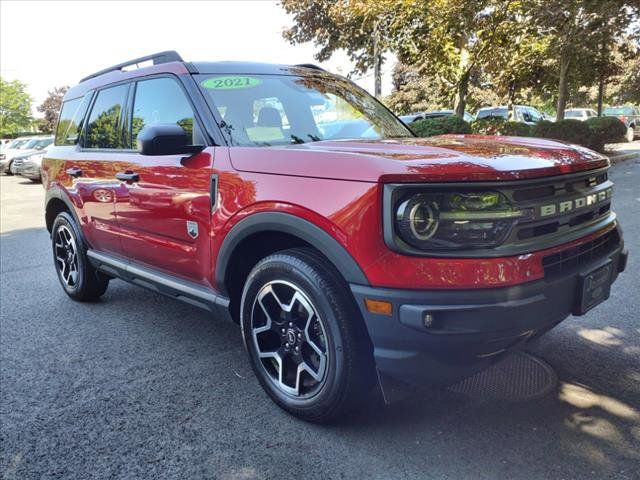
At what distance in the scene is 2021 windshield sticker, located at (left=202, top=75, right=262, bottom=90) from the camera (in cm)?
328

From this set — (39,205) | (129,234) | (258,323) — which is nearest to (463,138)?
(258,323)

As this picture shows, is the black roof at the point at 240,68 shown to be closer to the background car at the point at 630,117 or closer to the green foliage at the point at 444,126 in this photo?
the green foliage at the point at 444,126

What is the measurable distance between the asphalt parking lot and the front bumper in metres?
0.45

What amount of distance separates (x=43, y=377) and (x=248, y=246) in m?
1.66

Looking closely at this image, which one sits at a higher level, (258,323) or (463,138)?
(463,138)

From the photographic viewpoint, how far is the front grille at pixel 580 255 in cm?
229

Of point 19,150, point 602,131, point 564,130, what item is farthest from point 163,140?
point 19,150

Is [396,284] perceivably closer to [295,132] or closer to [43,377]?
[295,132]

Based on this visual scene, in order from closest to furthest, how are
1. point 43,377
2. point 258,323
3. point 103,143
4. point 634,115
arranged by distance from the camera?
point 258,323 → point 43,377 → point 103,143 → point 634,115

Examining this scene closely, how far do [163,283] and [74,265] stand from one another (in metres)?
1.76

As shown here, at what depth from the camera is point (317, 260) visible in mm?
2527

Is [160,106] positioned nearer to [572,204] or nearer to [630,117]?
[572,204]

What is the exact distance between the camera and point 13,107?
5897 cm

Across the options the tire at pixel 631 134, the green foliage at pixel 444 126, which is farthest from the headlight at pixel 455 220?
the tire at pixel 631 134
